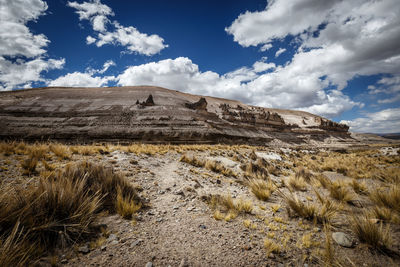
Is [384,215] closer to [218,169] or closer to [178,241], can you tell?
[178,241]

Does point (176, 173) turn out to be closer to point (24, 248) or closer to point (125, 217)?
point (125, 217)

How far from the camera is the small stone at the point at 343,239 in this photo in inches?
75.9

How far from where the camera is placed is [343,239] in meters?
2.01

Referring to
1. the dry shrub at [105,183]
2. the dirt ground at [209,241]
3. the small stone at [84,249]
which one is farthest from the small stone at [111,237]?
the dry shrub at [105,183]

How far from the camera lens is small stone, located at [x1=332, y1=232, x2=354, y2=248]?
1.93 meters

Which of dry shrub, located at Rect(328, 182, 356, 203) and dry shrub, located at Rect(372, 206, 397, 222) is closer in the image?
dry shrub, located at Rect(372, 206, 397, 222)

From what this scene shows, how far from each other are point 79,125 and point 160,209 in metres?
24.1

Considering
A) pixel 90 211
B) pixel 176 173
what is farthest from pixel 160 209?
pixel 176 173

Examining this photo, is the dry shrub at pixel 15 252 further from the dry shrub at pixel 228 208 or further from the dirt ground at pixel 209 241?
the dry shrub at pixel 228 208

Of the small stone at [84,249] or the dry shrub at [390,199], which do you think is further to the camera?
the dry shrub at [390,199]

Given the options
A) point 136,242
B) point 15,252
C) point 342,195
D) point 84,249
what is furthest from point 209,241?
point 342,195

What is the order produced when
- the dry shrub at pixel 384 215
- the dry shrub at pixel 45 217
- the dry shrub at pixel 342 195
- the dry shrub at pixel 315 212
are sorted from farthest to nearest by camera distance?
the dry shrub at pixel 342 195, the dry shrub at pixel 315 212, the dry shrub at pixel 384 215, the dry shrub at pixel 45 217

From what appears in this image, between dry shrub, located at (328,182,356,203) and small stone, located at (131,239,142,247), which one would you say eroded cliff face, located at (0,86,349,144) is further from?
small stone, located at (131,239,142,247)

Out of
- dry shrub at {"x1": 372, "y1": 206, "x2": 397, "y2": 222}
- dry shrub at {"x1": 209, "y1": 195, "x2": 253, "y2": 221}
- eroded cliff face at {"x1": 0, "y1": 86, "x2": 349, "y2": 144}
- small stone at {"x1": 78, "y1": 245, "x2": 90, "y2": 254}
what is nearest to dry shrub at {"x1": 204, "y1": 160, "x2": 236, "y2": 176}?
dry shrub at {"x1": 209, "y1": 195, "x2": 253, "y2": 221}
